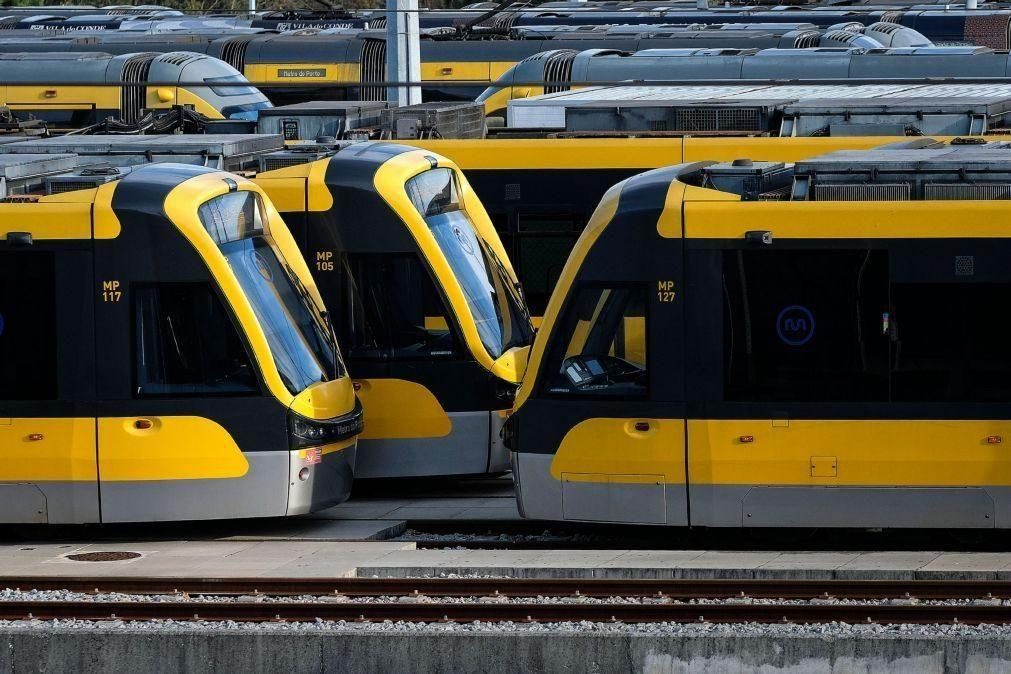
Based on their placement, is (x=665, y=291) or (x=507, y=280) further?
(x=507, y=280)

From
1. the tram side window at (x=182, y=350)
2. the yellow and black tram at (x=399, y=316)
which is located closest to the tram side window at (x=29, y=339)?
the tram side window at (x=182, y=350)

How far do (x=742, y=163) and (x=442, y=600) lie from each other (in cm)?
417

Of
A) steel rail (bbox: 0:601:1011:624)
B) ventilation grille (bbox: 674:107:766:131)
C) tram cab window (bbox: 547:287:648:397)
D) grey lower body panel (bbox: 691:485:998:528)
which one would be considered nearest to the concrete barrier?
steel rail (bbox: 0:601:1011:624)

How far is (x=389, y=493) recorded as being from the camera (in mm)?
15992

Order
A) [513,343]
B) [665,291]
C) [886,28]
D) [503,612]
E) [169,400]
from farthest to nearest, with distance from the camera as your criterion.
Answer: [886,28] < [513,343] < [169,400] < [665,291] < [503,612]

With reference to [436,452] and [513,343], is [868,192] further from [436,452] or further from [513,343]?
[436,452]

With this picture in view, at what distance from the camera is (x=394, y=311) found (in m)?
14.9

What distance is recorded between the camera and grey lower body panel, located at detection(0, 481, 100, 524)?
13242mm

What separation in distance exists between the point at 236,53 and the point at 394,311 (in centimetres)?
1891

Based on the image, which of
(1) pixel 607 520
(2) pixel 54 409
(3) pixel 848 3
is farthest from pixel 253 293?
(3) pixel 848 3

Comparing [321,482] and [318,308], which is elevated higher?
[318,308]

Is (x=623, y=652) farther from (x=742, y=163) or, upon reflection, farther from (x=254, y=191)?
(x=254, y=191)

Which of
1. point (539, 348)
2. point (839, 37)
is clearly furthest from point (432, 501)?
point (839, 37)

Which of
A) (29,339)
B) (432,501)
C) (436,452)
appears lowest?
(432,501)
